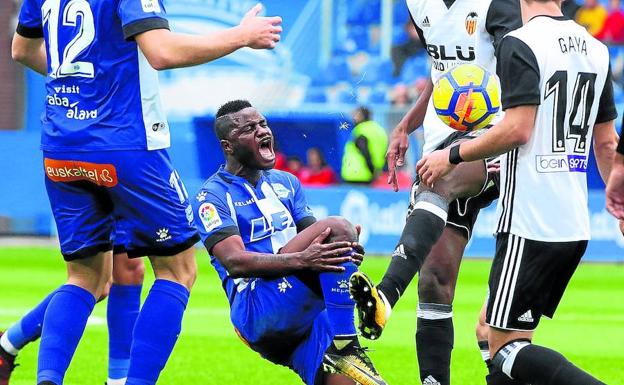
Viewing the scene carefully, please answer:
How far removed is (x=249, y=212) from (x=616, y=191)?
1853mm

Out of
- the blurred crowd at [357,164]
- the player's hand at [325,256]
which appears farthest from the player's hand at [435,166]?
the blurred crowd at [357,164]

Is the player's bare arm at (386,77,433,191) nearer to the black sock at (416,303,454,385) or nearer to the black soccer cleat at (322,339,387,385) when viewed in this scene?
the black sock at (416,303,454,385)

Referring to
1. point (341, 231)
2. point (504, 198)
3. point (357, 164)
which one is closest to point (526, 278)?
point (504, 198)

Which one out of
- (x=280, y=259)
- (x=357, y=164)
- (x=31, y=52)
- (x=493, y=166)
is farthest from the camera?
(x=357, y=164)

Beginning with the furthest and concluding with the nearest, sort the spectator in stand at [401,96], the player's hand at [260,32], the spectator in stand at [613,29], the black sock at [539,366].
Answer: the spectator in stand at [613,29] < the spectator in stand at [401,96] < the player's hand at [260,32] < the black sock at [539,366]

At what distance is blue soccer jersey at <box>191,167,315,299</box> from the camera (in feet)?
18.7

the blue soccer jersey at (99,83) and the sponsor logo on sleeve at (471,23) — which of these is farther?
the sponsor logo on sleeve at (471,23)

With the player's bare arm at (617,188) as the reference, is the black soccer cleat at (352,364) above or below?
below

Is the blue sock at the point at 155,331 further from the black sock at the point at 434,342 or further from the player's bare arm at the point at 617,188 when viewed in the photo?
the player's bare arm at the point at 617,188

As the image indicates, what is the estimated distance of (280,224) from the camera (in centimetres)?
593

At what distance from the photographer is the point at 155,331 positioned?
18.4 feet

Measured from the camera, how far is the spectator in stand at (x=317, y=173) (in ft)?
62.5

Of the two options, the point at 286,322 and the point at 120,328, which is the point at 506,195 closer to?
the point at 286,322

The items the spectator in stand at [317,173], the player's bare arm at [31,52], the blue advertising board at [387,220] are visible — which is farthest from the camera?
the spectator in stand at [317,173]
